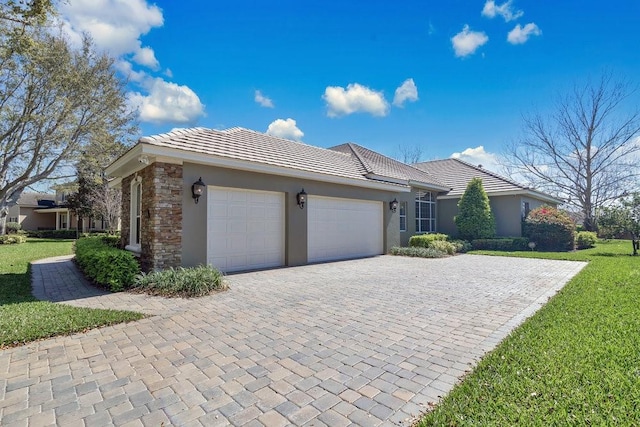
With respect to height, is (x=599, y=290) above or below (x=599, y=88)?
below

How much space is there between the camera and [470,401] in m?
2.81

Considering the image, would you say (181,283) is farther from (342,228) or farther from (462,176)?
(462,176)

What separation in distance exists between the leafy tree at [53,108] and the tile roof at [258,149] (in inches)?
472

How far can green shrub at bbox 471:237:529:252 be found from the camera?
655 inches

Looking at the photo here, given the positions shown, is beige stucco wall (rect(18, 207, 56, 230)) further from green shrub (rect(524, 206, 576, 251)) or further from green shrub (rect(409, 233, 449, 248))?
green shrub (rect(524, 206, 576, 251))

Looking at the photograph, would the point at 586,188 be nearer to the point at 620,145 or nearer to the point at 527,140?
the point at 620,145

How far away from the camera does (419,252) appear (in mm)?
13672

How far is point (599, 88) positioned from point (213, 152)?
3140cm

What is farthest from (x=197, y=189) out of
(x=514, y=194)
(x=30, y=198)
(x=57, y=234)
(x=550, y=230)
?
(x=30, y=198)

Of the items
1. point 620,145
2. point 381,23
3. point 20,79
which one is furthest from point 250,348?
point 620,145

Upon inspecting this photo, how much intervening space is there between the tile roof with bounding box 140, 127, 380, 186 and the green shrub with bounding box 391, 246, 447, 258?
360cm

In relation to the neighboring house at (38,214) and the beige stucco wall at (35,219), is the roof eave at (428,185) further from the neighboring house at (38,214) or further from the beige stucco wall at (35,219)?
the beige stucco wall at (35,219)

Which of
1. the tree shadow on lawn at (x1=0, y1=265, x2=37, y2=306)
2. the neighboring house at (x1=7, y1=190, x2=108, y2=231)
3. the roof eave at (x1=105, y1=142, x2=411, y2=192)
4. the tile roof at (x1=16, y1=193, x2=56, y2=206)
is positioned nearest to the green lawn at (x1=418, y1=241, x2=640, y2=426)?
the roof eave at (x1=105, y1=142, x2=411, y2=192)

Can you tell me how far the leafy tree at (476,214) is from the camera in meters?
17.1
